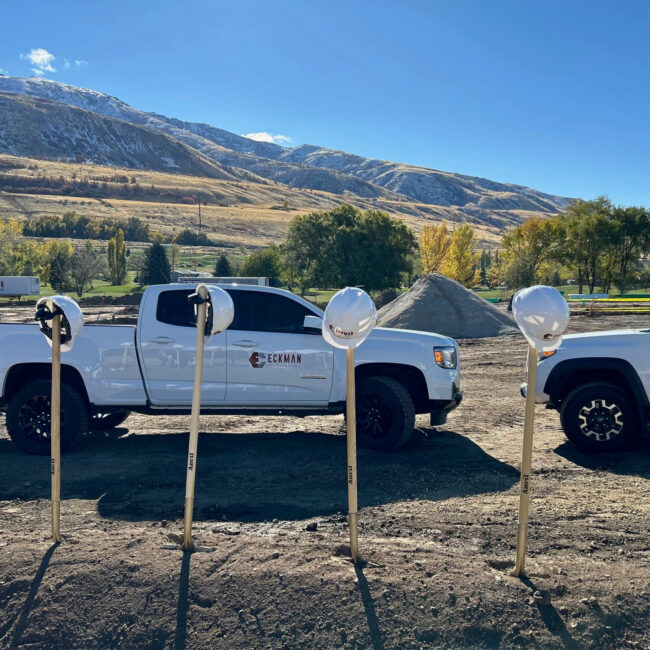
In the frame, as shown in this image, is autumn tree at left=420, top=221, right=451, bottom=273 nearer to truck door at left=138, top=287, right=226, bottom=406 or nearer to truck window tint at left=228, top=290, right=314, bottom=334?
truck window tint at left=228, top=290, right=314, bottom=334

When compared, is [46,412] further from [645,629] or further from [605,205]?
[605,205]

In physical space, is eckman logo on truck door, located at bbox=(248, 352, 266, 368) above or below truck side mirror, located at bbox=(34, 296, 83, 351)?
below

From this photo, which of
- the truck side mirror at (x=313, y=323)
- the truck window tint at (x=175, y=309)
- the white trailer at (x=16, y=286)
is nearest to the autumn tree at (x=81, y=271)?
the white trailer at (x=16, y=286)

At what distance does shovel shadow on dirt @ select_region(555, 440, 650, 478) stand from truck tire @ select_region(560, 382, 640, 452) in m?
0.10

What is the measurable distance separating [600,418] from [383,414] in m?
2.42

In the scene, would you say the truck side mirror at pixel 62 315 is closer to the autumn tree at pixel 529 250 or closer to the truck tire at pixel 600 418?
the truck tire at pixel 600 418

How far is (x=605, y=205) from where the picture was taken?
50719 millimetres

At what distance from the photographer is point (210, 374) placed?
7551 millimetres

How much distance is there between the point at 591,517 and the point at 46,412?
583 centimetres

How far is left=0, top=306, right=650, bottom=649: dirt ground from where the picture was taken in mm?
3604

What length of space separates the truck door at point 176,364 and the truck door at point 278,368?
0.14 m

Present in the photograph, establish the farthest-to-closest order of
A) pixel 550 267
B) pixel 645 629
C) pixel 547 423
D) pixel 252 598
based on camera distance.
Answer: pixel 550 267 < pixel 547 423 < pixel 252 598 < pixel 645 629

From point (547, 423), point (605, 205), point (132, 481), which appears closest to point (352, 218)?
point (605, 205)

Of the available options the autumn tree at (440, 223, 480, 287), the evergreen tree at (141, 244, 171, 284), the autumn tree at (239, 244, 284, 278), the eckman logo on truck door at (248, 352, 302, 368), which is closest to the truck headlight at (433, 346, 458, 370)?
the eckman logo on truck door at (248, 352, 302, 368)
